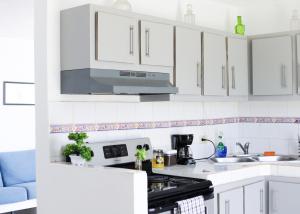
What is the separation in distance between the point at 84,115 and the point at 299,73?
2.06 m

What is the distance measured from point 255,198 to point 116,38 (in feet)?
5.89

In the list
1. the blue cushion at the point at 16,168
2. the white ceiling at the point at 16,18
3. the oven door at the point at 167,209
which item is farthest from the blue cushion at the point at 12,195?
the oven door at the point at 167,209

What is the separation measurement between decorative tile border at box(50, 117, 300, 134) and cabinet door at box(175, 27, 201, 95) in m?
0.42

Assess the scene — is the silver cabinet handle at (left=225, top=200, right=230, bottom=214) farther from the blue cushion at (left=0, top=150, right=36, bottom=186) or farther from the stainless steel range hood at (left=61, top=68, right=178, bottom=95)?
the blue cushion at (left=0, top=150, right=36, bottom=186)

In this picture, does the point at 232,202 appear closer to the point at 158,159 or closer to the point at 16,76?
the point at 158,159

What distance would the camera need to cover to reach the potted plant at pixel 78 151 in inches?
122

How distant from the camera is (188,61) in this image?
383 cm

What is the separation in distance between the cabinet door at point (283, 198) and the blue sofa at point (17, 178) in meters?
3.02

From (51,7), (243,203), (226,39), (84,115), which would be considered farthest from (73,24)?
(243,203)

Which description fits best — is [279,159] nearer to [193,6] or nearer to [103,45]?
[193,6]

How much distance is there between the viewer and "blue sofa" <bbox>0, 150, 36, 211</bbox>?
18.2 feet

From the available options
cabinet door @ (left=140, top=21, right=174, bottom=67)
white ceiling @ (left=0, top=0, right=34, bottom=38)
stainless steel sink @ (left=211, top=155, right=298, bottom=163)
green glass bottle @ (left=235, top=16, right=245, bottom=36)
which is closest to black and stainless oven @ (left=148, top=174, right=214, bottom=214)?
cabinet door @ (left=140, top=21, right=174, bottom=67)

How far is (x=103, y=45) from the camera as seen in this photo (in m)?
3.13

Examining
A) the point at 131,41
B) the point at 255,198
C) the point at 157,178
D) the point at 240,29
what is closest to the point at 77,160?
the point at 157,178
